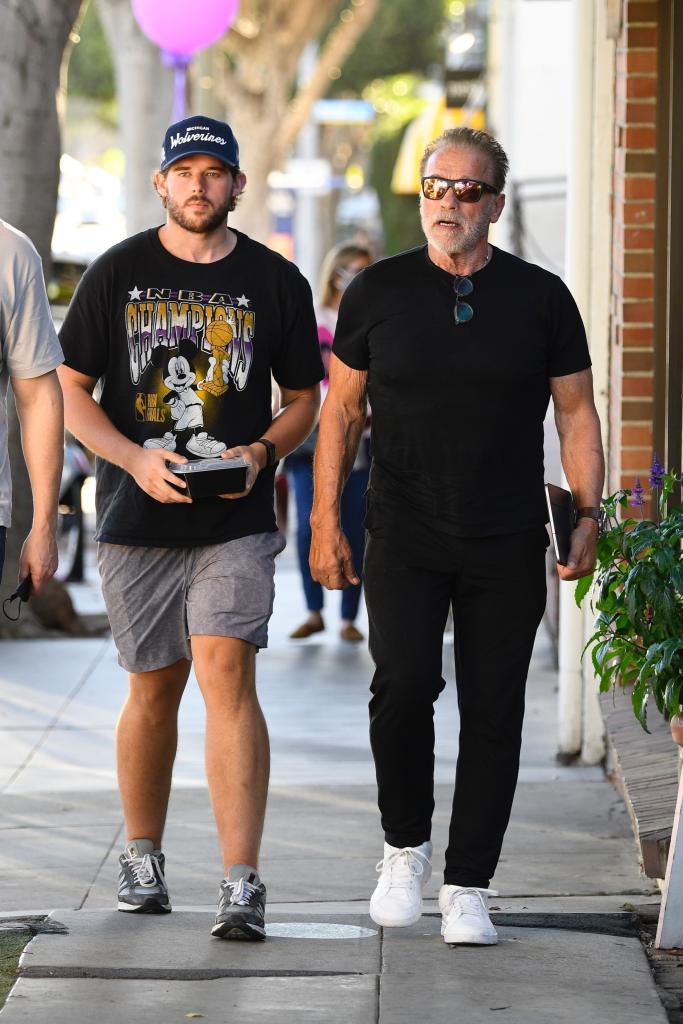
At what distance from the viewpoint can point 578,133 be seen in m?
6.60

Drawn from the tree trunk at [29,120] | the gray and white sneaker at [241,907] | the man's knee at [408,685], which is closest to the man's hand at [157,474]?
the man's knee at [408,685]

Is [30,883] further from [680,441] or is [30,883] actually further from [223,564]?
[680,441]

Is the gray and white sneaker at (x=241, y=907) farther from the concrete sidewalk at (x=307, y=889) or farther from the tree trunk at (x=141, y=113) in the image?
the tree trunk at (x=141, y=113)

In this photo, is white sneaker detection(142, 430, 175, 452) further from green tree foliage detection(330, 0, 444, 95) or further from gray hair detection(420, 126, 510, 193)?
green tree foliage detection(330, 0, 444, 95)

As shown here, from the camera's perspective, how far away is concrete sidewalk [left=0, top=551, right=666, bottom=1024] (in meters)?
4.02

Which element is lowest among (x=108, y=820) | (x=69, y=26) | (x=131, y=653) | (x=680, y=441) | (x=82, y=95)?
(x=108, y=820)

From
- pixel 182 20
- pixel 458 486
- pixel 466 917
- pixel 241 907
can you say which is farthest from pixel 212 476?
pixel 182 20

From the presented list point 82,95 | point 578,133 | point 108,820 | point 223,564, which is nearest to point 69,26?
point 578,133

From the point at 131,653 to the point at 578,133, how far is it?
116 inches

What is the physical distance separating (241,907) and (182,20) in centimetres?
887

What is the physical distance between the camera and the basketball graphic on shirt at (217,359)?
4.60 meters

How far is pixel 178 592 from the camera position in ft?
15.4

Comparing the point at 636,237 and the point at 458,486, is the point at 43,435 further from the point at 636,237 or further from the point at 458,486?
the point at 636,237

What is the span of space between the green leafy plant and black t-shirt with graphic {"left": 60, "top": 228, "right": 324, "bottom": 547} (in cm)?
92
